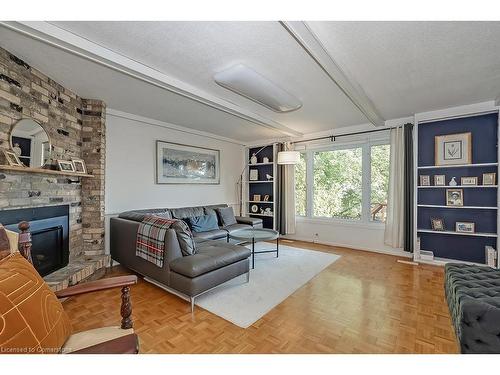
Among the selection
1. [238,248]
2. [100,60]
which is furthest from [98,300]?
[100,60]

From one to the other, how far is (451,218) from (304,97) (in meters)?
2.95

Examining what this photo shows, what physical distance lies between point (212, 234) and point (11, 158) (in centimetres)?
254

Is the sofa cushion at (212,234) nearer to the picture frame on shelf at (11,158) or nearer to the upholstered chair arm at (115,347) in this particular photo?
the picture frame on shelf at (11,158)

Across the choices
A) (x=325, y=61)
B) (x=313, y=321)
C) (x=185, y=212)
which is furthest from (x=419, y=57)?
(x=185, y=212)

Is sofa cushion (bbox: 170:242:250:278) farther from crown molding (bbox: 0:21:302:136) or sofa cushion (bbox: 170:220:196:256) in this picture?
crown molding (bbox: 0:21:302:136)

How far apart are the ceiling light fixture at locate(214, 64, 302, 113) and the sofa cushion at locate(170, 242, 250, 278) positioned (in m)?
1.84

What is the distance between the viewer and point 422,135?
3.77m

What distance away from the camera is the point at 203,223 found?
407 cm

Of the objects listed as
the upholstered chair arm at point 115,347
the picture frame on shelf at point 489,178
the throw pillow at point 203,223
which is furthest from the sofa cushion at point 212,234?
the picture frame on shelf at point 489,178

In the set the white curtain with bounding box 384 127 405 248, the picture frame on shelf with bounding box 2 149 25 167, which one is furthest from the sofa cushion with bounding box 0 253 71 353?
the white curtain with bounding box 384 127 405 248

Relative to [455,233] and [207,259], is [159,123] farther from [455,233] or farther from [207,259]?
[455,233]

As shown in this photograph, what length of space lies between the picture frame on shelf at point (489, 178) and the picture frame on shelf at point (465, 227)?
2.03 ft

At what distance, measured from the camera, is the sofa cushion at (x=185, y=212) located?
13.3 ft
